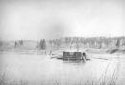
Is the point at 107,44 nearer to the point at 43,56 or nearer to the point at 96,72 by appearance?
the point at 96,72

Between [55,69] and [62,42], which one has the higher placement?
[62,42]

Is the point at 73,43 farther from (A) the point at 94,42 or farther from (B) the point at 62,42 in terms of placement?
(A) the point at 94,42

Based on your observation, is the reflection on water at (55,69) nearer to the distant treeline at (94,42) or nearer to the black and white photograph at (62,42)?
the black and white photograph at (62,42)

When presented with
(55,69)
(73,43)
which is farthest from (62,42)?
(55,69)

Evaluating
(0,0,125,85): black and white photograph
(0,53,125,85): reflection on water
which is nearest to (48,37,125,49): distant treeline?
(0,0,125,85): black and white photograph

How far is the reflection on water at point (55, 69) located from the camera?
2.18 meters

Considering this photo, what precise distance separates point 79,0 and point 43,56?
99cm

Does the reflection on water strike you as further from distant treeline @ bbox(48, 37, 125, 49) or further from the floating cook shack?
distant treeline @ bbox(48, 37, 125, 49)

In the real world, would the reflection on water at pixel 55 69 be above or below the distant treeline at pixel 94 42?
below

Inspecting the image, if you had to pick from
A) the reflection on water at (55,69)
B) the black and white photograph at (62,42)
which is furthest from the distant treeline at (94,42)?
the reflection on water at (55,69)

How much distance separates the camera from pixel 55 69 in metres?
2.24

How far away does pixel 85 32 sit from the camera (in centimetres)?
226

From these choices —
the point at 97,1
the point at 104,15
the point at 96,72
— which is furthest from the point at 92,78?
the point at 97,1

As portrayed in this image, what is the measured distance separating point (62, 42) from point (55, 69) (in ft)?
1.32
